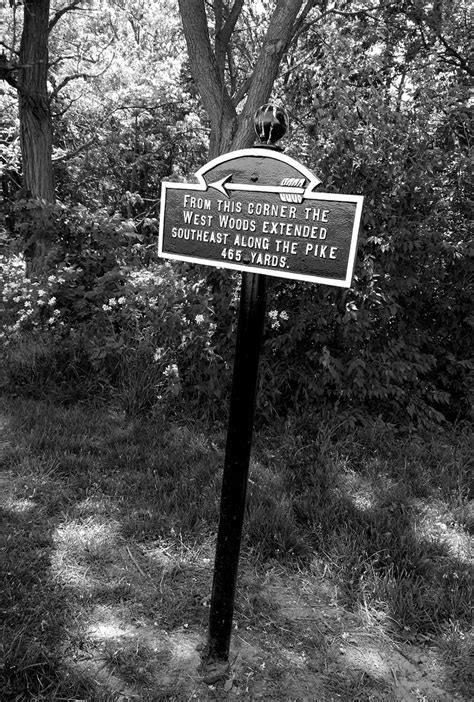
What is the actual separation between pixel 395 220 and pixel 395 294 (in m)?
0.54

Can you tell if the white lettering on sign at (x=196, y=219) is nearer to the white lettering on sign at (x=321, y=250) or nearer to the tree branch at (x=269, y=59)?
the white lettering on sign at (x=321, y=250)

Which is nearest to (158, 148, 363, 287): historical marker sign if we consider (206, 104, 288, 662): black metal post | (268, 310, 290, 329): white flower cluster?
(206, 104, 288, 662): black metal post

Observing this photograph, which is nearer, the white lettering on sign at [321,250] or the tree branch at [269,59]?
the white lettering on sign at [321,250]

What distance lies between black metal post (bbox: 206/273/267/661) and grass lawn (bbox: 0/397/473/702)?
256 millimetres

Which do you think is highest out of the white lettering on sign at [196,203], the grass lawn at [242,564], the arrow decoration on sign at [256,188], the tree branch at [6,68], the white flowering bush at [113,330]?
the tree branch at [6,68]

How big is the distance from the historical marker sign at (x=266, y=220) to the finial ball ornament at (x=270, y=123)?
0.06 metres

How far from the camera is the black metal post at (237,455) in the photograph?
213 cm

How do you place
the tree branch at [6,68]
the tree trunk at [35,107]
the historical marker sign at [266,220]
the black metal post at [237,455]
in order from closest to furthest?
the historical marker sign at [266,220]
the black metal post at [237,455]
the tree branch at [6,68]
the tree trunk at [35,107]

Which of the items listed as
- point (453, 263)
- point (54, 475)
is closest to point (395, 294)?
point (453, 263)

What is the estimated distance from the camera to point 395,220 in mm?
4152

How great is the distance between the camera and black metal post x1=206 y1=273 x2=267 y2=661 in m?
2.13

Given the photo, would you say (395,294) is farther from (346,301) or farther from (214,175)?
(214,175)

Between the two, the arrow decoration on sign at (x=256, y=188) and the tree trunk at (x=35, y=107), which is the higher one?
the tree trunk at (x=35, y=107)

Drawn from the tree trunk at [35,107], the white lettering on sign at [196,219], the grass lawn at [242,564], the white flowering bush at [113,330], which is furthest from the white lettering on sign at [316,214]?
the tree trunk at [35,107]
